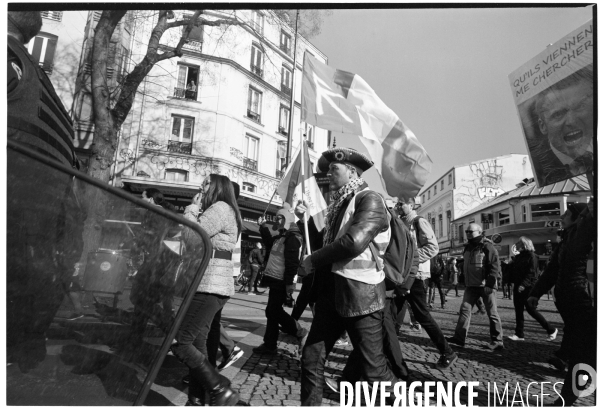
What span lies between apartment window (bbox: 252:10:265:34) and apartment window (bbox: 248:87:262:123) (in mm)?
755

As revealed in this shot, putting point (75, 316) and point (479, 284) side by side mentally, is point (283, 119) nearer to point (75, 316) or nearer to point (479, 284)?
point (479, 284)

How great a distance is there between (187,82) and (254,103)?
805mm

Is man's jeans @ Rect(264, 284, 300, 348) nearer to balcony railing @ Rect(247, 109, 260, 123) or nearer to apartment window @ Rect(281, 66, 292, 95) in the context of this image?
balcony railing @ Rect(247, 109, 260, 123)

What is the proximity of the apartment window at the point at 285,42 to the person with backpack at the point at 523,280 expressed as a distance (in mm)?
4714

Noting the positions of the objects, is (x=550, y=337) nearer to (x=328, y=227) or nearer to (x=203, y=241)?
(x=328, y=227)

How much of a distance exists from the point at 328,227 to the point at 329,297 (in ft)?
1.49

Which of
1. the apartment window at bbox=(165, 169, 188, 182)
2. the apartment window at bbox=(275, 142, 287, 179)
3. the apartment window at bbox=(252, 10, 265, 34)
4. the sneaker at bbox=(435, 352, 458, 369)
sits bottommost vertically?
the sneaker at bbox=(435, 352, 458, 369)

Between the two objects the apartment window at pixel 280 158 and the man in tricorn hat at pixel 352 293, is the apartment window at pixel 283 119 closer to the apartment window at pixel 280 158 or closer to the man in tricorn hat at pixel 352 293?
the apartment window at pixel 280 158

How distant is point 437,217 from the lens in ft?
121

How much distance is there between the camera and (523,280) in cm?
614

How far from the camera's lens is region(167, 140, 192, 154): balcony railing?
4.23m

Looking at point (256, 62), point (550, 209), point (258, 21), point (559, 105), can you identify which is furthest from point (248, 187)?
point (550, 209)

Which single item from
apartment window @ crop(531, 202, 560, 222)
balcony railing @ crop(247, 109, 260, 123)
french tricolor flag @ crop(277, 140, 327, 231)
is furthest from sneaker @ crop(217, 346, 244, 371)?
apartment window @ crop(531, 202, 560, 222)

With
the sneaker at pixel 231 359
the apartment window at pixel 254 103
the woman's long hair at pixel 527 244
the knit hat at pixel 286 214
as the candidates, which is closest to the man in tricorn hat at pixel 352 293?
the sneaker at pixel 231 359
